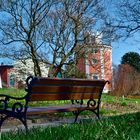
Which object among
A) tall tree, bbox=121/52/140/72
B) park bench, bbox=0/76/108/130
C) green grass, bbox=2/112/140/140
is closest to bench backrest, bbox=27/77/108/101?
park bench, bbox=0/76/108/130

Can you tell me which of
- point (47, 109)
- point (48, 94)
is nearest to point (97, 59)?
point (48, 94)

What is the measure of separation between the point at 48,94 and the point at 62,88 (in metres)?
0.52

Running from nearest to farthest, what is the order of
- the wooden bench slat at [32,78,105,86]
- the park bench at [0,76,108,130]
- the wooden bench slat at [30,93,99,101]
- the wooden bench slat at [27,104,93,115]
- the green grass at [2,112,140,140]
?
the green grass at [2,112,140,140], the park bench at [0,76,108,130], the wooden bench slat at [27,104,93,115], the wooden bench slat at [32,78,105,86], the wooden bench slat at [30,93,99,101]

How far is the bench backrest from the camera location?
8641 mm

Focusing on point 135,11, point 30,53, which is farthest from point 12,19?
point 135,11

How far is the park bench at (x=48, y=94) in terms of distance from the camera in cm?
831

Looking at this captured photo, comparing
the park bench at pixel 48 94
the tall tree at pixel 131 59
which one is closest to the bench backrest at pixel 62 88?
the park bench at pixel 48 94

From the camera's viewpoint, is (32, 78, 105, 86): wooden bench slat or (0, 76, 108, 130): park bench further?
(32, 78, 105, 86): wooden bench slat

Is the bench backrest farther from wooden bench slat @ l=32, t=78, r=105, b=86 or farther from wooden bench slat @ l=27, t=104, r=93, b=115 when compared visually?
wooden bench slat @ l=27, t=104, r=93, b=115

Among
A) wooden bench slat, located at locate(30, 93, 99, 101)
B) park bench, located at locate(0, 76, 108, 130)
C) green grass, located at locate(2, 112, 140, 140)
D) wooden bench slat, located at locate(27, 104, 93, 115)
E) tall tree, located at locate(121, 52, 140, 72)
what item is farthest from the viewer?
tall tree, located at locate(121, 52, 140, 72)

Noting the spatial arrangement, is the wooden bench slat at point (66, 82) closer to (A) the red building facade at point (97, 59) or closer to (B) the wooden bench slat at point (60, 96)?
(B) the wooden bench slat at point (60, 96)

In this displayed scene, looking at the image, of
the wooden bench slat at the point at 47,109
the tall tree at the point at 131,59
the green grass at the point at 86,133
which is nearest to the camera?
the green grass at the point at 86,133

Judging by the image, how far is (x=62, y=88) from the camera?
977cm

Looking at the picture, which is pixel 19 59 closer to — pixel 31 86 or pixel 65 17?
pixel 65 17
